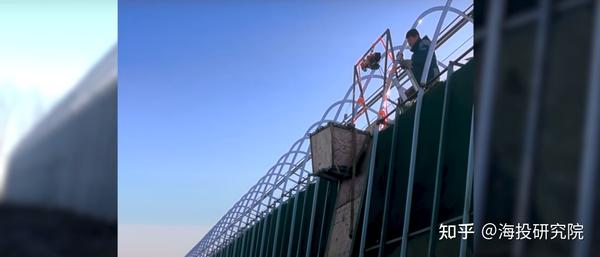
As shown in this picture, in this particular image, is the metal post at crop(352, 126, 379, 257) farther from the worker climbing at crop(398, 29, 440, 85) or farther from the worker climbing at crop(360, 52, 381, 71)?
the worker climbing at crop(360, 52, 381, 71)

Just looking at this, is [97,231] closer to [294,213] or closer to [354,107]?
[354,107]

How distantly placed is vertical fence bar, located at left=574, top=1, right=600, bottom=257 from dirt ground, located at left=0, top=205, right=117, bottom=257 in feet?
4.09

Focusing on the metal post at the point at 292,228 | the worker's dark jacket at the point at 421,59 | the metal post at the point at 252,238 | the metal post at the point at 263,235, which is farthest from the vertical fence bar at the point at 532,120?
the metal post at the point at 252,238

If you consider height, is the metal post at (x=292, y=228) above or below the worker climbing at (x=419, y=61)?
below

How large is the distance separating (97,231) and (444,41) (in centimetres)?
621

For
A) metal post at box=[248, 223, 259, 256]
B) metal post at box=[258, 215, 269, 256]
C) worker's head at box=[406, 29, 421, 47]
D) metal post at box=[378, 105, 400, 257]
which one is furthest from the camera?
metal post at box=[248, 223, 259, 256]

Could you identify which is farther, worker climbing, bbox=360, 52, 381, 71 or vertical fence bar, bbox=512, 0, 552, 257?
worker climbing, bbox=360, 52, 381, 71

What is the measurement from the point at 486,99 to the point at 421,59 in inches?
253

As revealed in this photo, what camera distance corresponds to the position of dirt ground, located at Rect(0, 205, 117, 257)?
172 cm

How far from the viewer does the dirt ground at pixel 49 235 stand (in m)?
1.72

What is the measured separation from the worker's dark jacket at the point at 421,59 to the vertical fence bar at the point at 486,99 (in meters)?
5.97
